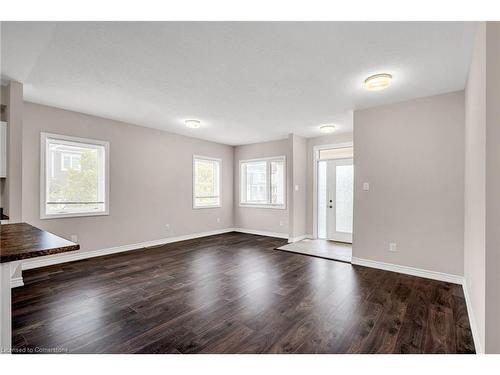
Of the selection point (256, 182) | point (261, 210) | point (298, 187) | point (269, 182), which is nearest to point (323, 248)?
point (298, 187)

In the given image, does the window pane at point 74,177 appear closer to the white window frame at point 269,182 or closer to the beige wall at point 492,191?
the white window frame at point 269,182

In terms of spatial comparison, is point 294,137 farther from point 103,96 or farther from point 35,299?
point 35,299

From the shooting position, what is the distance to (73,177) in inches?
169

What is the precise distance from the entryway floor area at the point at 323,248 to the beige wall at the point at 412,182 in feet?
1.67

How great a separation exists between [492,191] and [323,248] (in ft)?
12.3

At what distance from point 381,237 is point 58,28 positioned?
14.7 ft

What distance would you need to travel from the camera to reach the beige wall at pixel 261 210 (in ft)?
21.2

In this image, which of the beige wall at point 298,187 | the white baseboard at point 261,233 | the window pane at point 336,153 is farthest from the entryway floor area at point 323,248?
the window pane at point 336,153

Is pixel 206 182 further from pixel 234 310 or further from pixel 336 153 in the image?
pixel 234 310

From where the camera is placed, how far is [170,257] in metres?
4.43

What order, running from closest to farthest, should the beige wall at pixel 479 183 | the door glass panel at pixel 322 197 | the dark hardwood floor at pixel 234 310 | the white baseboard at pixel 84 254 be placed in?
the beige wall at pixel 479 183
the dark hardwood floor at pixel 234 310
the white baseboard at pixel 84 254
the door glass panel at pixel 322 197

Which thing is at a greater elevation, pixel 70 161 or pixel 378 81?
pixel 378 81
